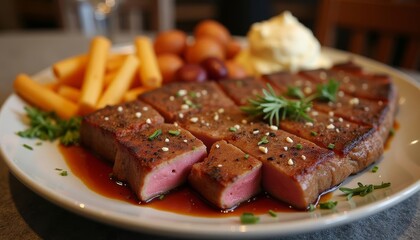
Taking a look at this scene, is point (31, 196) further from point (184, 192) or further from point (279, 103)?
point (279, 103)

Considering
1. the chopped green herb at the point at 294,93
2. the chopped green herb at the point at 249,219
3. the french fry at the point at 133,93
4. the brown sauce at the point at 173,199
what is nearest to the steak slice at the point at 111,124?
the brown sauce at the point at 173,199

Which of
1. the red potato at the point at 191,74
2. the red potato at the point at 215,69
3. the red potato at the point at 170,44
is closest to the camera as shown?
the red potato at the point at 191,74

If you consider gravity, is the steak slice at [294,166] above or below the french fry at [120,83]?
below

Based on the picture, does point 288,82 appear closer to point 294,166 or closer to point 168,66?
point 168,66

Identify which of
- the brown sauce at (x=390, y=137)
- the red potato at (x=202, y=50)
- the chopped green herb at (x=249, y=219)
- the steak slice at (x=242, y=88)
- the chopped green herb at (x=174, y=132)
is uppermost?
the red potato at (x=202, y=50)

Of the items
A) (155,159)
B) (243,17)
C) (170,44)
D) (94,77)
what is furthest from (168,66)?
(243,17)

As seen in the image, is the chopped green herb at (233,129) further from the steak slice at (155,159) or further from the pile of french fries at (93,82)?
the pile of french fries at (93,82)
